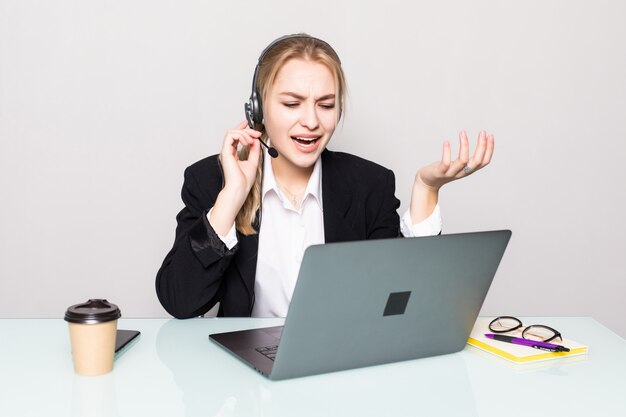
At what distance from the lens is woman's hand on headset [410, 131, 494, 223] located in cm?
156

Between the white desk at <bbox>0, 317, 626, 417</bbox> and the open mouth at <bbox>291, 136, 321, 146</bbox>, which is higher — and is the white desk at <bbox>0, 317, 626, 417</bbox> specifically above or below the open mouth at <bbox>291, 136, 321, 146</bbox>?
below

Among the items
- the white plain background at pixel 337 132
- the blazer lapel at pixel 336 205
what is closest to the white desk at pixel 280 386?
the blazer lapel at pixel 336 205

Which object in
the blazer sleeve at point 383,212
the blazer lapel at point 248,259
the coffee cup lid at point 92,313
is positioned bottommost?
the blazer lapel at point 248,259

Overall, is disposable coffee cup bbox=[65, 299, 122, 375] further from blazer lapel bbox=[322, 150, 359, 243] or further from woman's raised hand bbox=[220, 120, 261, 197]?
blazer lapel bbox=[322, 150, 359, 243]

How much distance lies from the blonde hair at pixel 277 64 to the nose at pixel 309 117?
10 cm

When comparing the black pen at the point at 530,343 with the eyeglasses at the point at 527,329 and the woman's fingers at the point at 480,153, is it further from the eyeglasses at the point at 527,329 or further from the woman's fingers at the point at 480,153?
the woman's fingers at the point at 480,153

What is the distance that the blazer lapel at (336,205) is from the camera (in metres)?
1.96

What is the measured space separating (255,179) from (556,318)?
849 millimetres

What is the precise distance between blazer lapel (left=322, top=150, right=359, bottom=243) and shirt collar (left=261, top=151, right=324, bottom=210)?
21 millimetres

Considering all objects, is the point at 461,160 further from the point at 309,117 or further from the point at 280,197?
the point at 280,197

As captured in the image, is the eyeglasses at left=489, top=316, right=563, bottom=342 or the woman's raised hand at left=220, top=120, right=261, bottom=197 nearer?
the eyeglasses at left=489, top=316, right=563, bottom=342

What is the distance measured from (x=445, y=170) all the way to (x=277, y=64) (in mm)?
559

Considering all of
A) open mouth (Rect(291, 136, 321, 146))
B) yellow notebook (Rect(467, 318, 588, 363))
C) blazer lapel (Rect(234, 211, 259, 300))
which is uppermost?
open mouth (Rect(291, 136, 321, 146))

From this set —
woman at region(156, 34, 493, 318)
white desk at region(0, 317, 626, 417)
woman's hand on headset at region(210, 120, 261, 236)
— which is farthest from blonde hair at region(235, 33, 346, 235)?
white desk at region(0, 317, 626, 417)
